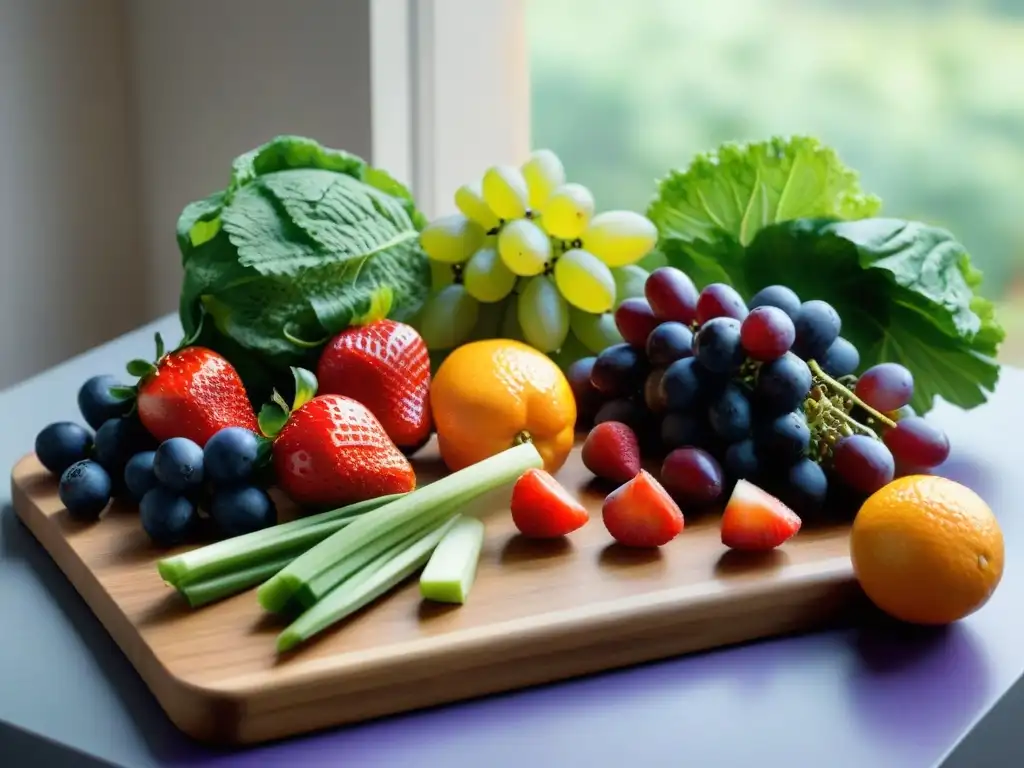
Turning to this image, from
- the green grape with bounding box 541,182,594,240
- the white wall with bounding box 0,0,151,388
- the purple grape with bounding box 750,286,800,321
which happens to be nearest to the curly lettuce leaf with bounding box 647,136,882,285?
the green grape with bounding box 541,182,594,240

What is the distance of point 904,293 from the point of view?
3.69 ft

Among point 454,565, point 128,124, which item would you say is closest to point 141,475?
point 454,565

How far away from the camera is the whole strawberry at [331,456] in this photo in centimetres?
92

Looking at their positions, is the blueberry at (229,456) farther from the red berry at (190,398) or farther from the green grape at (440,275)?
the green grape at (440,275)

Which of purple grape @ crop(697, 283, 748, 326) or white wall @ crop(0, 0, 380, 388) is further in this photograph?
white wall @ crop(0, 0, 380, 388)

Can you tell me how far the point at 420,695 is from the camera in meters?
0.78

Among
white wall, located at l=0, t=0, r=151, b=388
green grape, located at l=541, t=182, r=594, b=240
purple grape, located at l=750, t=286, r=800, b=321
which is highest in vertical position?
green grape, located at l=541, t=182, r=594, b=240

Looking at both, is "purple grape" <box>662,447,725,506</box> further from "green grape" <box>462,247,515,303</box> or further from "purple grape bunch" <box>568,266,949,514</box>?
"green grape" <box>462,247,515,303</box>

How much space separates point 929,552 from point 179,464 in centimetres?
53

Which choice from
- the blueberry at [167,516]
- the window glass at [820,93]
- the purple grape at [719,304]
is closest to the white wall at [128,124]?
the window glass at [820,93]

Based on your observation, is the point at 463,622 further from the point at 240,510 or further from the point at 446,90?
the point at 446,90

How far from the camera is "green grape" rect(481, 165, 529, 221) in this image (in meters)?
1.22

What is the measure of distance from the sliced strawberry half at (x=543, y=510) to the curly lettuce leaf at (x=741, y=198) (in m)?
0.44

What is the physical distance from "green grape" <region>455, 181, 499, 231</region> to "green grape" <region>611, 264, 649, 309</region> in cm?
13
